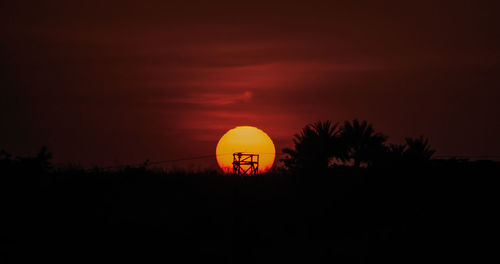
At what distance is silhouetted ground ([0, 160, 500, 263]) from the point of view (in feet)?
62.7

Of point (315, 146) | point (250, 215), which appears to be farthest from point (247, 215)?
point (315, 146)

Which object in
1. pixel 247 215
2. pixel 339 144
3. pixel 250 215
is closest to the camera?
pixel 247 215

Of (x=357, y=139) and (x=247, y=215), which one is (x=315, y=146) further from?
(x=247, y=215)

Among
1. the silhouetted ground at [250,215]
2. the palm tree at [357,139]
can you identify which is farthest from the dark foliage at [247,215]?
the palm tree at [357,139]

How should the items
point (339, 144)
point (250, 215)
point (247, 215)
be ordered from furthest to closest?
point (339, 144) → point (250, 215) → point (247, 215)

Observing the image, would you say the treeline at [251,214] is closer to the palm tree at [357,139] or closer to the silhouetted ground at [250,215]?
the silhouetted ground at [250,215]

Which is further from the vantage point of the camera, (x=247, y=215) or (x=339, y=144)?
(x=339, y=144)

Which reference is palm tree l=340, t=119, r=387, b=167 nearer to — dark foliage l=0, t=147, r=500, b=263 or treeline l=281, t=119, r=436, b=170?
treeline l=281, t=119, r=436, b=170

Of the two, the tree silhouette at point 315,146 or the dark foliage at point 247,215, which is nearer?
the dark foliage at point 247,215

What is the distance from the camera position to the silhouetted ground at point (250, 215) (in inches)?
752

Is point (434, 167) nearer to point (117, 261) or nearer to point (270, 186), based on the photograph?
point (270, 186)

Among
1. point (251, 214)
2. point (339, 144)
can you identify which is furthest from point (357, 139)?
point (251, 214)

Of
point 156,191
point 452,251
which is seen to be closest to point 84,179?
point 156,191

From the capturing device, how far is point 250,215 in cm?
2722
